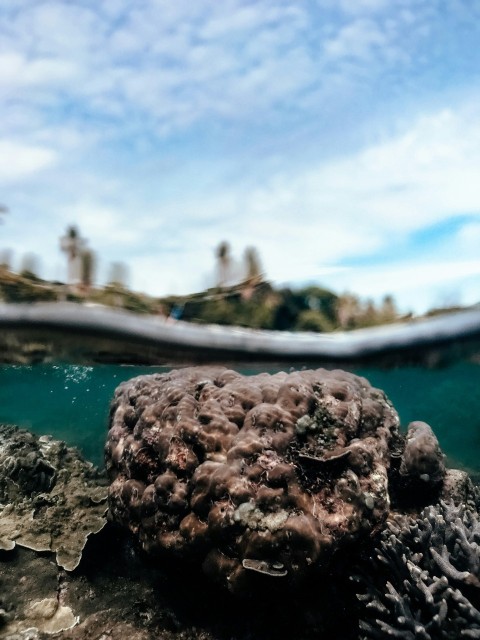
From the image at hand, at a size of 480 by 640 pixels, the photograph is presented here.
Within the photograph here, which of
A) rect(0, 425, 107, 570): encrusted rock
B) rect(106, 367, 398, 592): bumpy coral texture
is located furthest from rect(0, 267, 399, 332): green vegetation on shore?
rect(0, 425, 107, 570): encrusted rock

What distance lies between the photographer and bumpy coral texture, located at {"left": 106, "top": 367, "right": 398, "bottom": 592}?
5281 mm

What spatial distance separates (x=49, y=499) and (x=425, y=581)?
7.61 m

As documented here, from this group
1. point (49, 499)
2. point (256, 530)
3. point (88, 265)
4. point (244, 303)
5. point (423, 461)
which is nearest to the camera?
point (256, 530)

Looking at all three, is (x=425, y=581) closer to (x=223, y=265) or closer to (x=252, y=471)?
(x=252, y=471)

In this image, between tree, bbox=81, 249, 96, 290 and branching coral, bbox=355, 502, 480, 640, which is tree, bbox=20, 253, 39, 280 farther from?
branching coral, bbox=355, 502, 480, 640

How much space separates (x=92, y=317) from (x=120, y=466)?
303 cm

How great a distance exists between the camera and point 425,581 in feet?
17.4

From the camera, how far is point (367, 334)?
6047mm

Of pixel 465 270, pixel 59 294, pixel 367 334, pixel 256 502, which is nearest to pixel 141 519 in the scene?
pixel 256 502

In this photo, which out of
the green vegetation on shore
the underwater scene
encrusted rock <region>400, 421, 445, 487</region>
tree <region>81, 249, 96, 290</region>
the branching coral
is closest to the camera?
the branching coral

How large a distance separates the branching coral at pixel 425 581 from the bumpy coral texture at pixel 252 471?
55cm

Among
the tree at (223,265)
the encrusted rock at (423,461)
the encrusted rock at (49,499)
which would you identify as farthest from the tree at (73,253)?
the encrusted rock at (423,461)

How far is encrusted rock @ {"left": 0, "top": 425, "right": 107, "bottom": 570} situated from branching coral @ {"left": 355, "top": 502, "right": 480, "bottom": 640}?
5251 mm

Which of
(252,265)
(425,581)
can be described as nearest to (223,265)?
(252,265)
